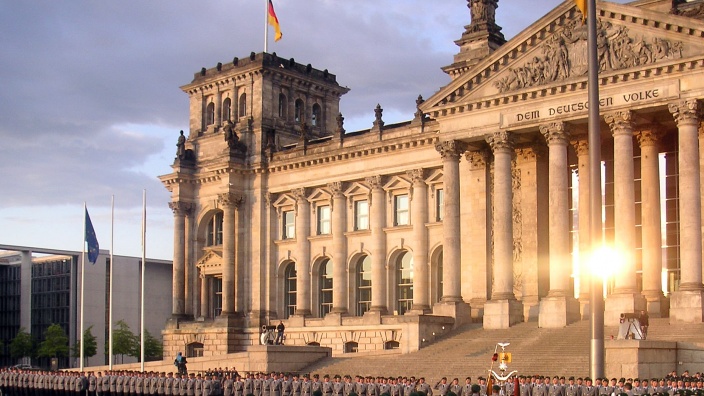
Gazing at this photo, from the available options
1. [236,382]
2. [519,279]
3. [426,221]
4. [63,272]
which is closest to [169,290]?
[63,272]

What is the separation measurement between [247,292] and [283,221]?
4.95 metres

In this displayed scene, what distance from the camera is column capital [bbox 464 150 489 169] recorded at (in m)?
57.0

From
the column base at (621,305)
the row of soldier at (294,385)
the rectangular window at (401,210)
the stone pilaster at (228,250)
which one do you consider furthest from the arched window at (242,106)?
the column base at (621,305)

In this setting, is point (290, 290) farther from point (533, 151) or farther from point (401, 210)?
point (533, 151)

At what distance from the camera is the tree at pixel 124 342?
101m

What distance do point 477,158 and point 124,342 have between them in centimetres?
5418

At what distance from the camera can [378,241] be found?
64.6 metres

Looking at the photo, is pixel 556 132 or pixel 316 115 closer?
pixel 556 132

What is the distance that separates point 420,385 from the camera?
3588 cm

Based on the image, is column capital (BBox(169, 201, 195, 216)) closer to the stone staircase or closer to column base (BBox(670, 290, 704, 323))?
the stone staircase

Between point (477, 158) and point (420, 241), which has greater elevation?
point (477, 158)

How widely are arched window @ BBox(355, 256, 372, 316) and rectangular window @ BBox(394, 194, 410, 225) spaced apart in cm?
325

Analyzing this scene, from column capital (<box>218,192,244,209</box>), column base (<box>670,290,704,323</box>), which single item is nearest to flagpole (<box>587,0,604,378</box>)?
column base (<box>670,290,704,323</box>)

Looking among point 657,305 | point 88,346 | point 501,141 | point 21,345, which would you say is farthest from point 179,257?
point 21,345
